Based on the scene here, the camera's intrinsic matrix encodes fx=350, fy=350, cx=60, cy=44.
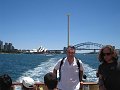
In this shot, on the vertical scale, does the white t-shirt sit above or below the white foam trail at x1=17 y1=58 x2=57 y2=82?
above

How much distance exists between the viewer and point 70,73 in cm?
660

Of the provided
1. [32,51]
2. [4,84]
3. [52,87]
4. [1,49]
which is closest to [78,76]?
[52,87]

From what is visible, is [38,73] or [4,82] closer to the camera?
[4,82]

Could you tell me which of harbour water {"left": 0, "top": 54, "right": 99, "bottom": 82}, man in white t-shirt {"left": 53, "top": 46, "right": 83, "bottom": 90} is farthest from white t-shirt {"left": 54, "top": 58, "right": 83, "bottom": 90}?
harbour water {"left": 0, "top": 54, "right": 99, "bottom": 82}

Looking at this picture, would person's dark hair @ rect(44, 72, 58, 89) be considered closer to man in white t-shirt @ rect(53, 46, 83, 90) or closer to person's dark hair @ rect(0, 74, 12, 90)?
person's dark hair @ rect(0, 74, 12, 90)

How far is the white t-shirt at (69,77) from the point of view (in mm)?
6551

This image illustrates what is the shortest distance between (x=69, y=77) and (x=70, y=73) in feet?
0.25

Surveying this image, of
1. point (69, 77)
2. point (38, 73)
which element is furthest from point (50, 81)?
point (38, 73)

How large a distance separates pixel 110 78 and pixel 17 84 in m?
3.61

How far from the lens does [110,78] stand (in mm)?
4949

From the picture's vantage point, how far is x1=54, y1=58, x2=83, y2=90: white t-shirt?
258 inches

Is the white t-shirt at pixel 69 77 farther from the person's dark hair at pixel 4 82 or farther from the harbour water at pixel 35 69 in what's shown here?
the harbour water at pixel 35 69

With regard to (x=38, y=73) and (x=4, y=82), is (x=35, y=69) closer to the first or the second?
(x=38, y=73)

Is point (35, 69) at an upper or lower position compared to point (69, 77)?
lower
